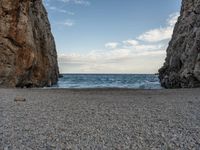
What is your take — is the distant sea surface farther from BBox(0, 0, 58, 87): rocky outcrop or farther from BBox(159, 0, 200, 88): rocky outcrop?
BBox(0, 0, 58, 87): rocky outcrop

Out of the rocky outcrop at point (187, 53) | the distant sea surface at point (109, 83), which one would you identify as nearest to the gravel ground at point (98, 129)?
the rocky outcrop at point (187, 53)

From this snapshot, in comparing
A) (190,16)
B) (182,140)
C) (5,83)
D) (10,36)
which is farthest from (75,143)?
(190,16)

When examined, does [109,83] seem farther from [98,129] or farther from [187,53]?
[98,129]

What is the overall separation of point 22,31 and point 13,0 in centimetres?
343

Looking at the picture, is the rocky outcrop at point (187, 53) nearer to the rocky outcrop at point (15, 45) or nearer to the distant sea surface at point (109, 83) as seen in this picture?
the distant sea surface at point (109, 83)

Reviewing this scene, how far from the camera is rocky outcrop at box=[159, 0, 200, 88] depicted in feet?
106

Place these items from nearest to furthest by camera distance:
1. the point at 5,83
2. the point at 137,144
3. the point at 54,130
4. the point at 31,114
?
the point at 137,144, the point at 54,130, the point at 31,114, the point at 5,83

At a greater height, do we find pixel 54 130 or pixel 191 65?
pixel 191 65

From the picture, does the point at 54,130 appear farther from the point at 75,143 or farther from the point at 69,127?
the point at 75,143

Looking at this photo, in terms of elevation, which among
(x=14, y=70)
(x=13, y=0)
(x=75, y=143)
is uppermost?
(x=13, y=0)

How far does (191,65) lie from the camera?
108ft

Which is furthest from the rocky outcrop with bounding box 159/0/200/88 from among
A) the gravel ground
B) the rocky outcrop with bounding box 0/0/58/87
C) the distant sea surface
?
the gravel ground

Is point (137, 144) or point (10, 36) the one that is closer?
point (137, 144)

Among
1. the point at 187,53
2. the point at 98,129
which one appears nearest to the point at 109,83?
the point at 187,53
